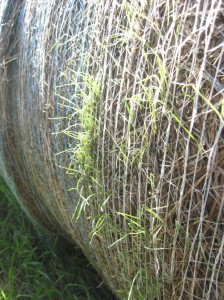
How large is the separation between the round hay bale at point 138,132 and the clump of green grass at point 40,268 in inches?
22.1

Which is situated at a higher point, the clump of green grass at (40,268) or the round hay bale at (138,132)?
the round hay bale at (138,132)

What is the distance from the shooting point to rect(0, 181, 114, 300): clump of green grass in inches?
99.0

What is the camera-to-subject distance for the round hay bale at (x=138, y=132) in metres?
1.25

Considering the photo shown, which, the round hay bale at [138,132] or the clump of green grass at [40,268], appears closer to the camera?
the round hay bale at [138,132]

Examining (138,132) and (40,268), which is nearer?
(138,132)

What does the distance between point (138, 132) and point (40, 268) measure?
1412 millimetres

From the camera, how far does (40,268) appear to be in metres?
2.61

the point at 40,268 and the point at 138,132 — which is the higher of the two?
the point at 138,132

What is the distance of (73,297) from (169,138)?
1374 mm

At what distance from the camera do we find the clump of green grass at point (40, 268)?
2514 mm

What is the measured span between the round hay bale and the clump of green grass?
0.56m

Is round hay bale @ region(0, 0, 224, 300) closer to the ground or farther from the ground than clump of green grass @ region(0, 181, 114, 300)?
farther from the ground

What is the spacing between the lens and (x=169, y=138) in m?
1.32

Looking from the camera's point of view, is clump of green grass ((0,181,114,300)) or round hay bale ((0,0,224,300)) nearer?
round hay bale ((0,0,224,300))
